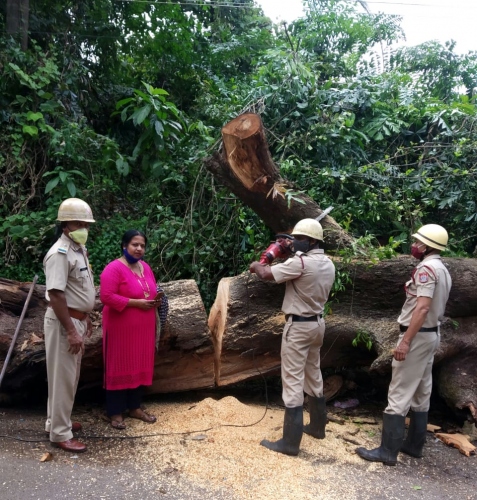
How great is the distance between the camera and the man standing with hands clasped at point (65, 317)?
11.2 feet

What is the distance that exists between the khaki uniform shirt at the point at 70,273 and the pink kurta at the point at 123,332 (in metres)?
0.25

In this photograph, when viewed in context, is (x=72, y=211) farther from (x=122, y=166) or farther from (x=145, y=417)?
(x=122, y=166)

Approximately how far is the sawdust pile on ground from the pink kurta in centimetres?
43

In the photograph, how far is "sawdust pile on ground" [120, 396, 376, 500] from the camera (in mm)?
3207

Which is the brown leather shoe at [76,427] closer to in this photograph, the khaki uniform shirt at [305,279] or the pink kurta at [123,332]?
the pink kurta at [123,332]

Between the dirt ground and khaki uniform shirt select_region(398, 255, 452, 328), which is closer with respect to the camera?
the dirt ground

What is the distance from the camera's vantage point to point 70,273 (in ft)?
11.5

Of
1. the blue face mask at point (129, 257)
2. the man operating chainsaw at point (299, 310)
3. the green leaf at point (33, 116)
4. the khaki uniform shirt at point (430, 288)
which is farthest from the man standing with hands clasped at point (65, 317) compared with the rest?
the green leaf at point (33, 116)

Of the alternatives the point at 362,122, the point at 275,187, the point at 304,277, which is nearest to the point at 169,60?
the point at 362,122

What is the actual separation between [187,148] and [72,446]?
15.0ft

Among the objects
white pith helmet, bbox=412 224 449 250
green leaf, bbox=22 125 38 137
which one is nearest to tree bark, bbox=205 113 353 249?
white pith helmet, bbox=412 224 449 250

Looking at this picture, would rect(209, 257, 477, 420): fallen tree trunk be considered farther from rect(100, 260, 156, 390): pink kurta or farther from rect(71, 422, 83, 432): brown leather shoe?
rect(71, 422, 83, 432): brown leather shoe

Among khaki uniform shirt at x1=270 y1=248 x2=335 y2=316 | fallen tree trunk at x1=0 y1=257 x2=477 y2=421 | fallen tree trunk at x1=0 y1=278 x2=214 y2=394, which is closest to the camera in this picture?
Answer: khaki uniform shirt at x1=270 y1=248 x2=335 y2=316

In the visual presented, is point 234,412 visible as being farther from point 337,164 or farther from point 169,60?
point 169,60
